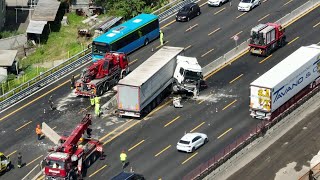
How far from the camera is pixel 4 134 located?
80312mm

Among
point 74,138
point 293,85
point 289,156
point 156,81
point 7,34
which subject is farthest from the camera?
point 7,34

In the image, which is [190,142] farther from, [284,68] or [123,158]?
[284,68]

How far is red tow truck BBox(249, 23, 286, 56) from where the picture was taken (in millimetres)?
91500

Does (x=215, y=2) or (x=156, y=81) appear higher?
(x=215, y=2)

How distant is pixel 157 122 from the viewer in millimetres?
80188

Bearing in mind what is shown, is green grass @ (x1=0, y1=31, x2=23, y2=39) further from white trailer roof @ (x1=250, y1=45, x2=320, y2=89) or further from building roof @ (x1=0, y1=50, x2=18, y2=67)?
white trailer roof @ (x1=250, y1=45, x2=320, y2=89)

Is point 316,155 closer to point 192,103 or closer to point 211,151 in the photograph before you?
point 211,151

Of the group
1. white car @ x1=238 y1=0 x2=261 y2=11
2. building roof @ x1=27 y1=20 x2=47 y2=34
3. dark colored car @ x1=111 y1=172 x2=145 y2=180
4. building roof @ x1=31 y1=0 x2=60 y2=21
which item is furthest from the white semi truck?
building roof @ x1=31 y1=0 x2=60 y2=21

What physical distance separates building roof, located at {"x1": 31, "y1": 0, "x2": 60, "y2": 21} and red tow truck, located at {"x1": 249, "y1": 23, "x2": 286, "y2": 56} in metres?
29.2

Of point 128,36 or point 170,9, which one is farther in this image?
point 170,9

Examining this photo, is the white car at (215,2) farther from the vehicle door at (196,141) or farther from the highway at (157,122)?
the vehicle door at (196,141)

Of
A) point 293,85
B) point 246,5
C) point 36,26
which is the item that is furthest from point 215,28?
point 36,26

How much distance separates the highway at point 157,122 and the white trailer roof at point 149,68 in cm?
394

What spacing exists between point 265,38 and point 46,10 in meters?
32.8
